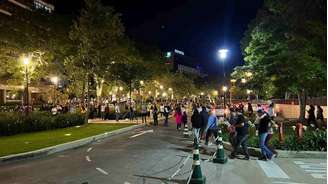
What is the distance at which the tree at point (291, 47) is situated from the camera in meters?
20.2

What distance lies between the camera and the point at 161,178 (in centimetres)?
1095

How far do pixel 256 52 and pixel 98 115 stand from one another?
1885 centimetres

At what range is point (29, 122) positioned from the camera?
25078mm

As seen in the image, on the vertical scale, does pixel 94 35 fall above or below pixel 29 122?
above

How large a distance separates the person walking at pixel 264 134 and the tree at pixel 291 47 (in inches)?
242

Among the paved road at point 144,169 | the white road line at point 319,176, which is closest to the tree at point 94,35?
the paved road at point 144,169

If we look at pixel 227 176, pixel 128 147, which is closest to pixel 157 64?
pixel 128 147

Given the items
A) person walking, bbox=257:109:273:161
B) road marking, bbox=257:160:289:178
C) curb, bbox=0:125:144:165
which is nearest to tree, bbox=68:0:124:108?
curb, bbox=0:125:144:165

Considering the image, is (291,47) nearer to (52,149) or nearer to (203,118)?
(203,118)

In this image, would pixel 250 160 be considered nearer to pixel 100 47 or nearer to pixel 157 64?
pixel 100 47

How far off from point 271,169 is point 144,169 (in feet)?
11.5

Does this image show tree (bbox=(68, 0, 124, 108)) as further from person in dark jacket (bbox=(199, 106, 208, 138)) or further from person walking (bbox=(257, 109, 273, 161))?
person walking (bbox=(257, 109, 273, 161))

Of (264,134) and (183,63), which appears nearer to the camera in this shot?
(264,134)

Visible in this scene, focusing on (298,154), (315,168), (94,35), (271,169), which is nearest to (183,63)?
(94,35)
